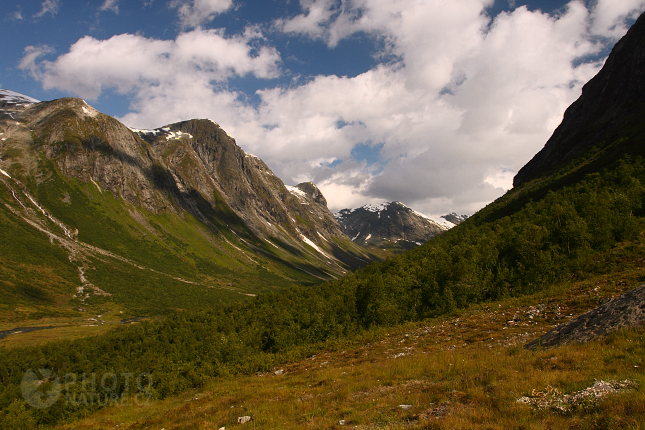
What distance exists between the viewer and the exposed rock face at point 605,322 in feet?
47.3

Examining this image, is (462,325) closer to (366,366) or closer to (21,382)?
(366,366)

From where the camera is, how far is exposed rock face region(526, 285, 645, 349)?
47.3 ft

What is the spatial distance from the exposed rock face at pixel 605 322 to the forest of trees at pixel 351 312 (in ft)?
62.3

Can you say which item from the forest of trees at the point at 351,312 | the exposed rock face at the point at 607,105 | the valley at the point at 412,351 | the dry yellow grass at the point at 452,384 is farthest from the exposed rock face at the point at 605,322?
the exposed rock face at the point at 607,105

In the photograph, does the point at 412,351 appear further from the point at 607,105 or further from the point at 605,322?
the point at 607,105

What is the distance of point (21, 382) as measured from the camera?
4144 centimetres

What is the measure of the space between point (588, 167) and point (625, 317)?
9499cm

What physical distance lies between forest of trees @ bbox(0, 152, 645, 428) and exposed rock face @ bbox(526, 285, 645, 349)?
62.3ft

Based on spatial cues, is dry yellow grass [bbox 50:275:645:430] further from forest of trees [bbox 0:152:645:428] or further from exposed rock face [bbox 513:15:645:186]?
exposed rock face [bbox 513:15:645:186]

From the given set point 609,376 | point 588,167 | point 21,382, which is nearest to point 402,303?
point 609,376

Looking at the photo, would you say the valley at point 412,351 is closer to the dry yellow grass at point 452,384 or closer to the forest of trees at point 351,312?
the dry yellow grass at point 452,384

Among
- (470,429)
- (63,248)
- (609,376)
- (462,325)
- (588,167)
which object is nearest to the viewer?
(470,429)

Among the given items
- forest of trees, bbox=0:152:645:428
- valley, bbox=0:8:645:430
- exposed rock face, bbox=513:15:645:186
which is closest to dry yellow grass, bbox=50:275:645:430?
valley, bbox=0:8:645:430

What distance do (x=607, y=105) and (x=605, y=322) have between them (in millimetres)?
175088
